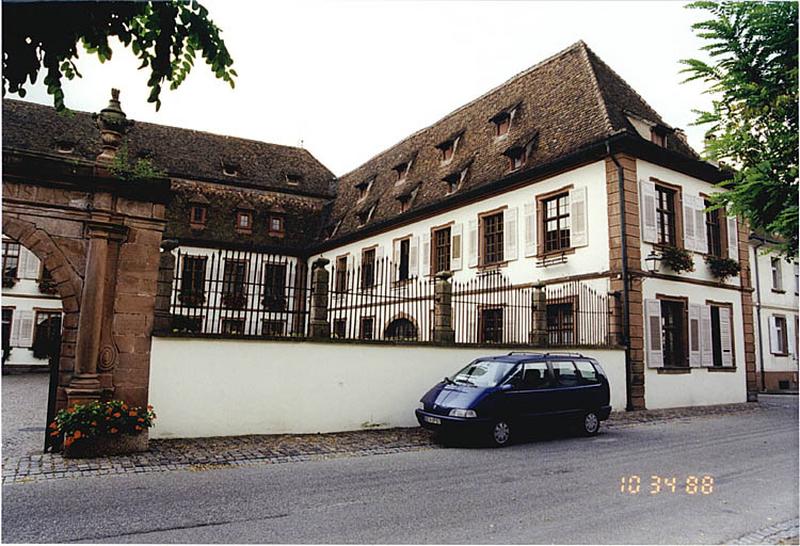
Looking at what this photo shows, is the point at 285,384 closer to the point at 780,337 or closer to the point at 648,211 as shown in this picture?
the point at 648,211

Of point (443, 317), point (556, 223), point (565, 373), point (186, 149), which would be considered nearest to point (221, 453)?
point (443, 317)

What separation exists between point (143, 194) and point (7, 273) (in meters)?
25.0

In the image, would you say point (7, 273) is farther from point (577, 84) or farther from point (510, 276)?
point (577, 84)

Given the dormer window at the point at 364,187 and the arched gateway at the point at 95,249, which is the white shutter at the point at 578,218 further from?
the dormer window at the point at 364,187

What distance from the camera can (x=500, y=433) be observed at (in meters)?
9.63

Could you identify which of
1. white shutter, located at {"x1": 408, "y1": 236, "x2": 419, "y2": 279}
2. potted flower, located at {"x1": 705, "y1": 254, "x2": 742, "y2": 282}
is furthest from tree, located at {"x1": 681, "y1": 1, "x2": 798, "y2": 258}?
white shutter, located at {"x1": 408, "y1": 236, "x2": 419, "y2": 279}

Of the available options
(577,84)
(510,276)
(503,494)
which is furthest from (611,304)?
(503,494)

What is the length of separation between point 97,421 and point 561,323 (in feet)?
41.4

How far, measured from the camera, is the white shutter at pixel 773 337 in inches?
1037

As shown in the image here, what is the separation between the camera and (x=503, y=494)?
618cm

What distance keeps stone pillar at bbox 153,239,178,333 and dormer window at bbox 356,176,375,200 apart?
21.0m

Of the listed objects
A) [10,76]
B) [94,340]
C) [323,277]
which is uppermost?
[10,76]

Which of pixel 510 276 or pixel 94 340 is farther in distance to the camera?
pixel 510 276

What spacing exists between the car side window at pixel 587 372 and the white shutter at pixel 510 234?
777 centimetres
